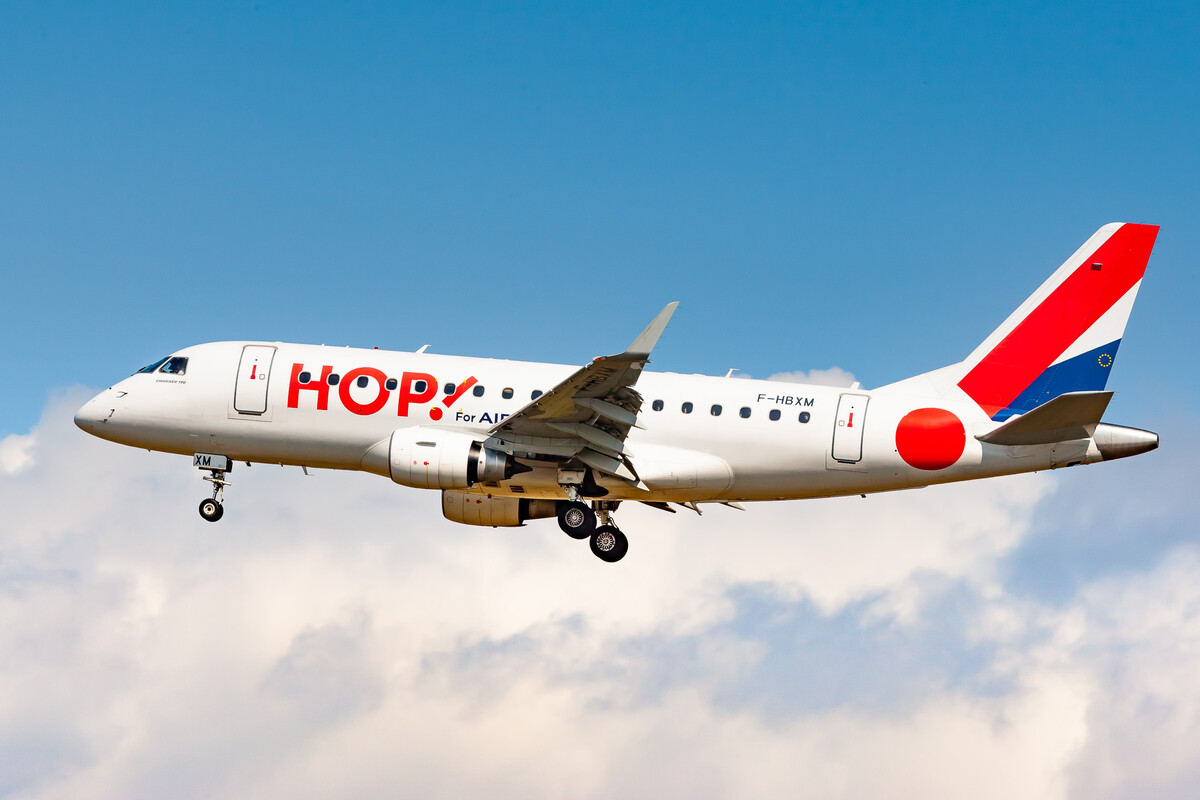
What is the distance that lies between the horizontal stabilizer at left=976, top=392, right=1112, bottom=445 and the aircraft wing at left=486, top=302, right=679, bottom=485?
9881 mm

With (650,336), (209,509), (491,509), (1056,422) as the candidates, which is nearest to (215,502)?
(209,509)

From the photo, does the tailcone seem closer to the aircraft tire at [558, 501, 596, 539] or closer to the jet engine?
the aircraft tire at [558, 501, 596, 539]

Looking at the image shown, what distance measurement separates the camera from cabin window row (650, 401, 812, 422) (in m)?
36.0

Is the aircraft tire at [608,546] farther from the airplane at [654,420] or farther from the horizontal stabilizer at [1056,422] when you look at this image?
the horizontal stabilizer at [1056,422]

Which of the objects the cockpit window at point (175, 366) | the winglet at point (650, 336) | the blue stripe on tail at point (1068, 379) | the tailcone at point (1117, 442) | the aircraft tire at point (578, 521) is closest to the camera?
the winglet at point (650, 336)

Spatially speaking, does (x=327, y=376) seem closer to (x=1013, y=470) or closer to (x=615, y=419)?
(x=615, y=419)

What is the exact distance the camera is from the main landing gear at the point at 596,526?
37344mm

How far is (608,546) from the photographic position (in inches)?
1499

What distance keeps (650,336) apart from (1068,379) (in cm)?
1327

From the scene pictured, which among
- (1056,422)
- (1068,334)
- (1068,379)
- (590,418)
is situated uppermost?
(1068,334)

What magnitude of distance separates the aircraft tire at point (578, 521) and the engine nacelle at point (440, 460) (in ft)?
9.15

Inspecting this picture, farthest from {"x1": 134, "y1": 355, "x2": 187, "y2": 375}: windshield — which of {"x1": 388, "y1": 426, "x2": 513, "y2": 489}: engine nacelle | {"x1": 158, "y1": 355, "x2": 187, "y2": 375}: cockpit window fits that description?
{"x1": 388, "y1": 426, "x2": 513, "y2": 489}: engine nacelle

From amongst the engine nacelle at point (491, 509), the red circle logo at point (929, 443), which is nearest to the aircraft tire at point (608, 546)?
the engine nacelle at point (491, 509)

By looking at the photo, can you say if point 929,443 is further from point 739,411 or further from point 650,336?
point 650,336
